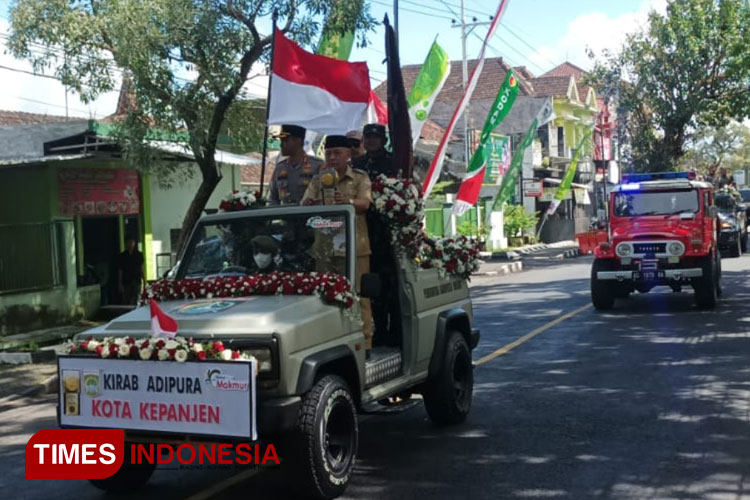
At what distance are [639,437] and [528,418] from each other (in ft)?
3.59

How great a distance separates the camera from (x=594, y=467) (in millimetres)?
6445

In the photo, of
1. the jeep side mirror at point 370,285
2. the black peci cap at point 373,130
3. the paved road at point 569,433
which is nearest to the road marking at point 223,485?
the paved road at point 569,433

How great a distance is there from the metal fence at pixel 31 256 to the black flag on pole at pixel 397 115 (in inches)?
369

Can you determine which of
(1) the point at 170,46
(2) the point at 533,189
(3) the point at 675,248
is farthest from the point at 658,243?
(2) the point at 533,189

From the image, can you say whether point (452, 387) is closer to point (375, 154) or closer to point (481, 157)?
point (375, 154)

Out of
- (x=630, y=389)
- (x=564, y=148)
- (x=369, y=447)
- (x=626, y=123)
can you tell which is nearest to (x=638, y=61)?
(x=626, y=123)

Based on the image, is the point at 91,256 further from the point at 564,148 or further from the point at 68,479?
the point at 564,148

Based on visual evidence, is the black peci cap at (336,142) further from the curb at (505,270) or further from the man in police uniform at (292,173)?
the curb at (505,270)

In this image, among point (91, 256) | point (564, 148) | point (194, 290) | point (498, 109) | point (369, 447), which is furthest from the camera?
point (564, 148)

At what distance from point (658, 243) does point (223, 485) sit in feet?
38.1

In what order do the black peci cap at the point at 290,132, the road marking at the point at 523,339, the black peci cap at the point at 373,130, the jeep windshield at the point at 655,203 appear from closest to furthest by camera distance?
the black peci cap at the point at 290,132
the black peci cap at the point at 373,130
the road marking at the point at 523,339
the jeep windshield at the point at 655,203

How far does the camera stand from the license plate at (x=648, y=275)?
1599 centimetres

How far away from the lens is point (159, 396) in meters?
5.32

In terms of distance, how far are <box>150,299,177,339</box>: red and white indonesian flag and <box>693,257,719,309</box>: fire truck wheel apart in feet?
40.1
